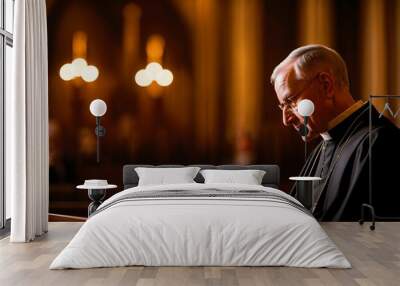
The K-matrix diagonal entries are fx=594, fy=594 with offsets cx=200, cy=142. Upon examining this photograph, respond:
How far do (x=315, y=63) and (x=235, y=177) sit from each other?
1860 millimetres

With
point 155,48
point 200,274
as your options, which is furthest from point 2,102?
point 200,274

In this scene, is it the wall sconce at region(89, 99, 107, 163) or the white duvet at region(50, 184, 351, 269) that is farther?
the wall sconce at region(89, 99, 107, 163)

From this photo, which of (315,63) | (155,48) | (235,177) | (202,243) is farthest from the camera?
(155,48)

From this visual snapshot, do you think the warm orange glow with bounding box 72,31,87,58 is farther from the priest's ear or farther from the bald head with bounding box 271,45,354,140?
the priest's ear

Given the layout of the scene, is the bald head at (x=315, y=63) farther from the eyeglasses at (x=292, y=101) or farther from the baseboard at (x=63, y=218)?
the baseboard at (x=63, y=218)

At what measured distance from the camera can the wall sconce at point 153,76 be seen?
7750 millimetres

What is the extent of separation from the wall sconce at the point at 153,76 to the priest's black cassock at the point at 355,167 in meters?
2.18

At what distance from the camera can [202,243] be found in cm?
479

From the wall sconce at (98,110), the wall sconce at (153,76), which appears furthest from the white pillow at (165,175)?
the wall sconce at (153,76)

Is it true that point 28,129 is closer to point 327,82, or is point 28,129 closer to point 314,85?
point 314,85

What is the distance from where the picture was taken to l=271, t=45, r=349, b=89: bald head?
7.62m

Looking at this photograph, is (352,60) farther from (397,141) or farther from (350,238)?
(350,238)

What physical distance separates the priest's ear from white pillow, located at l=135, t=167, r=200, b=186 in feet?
6.37

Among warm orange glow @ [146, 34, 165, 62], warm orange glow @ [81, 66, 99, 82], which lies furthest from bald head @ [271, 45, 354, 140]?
→ warm orange glow @ [81, 66, 99, 82]
